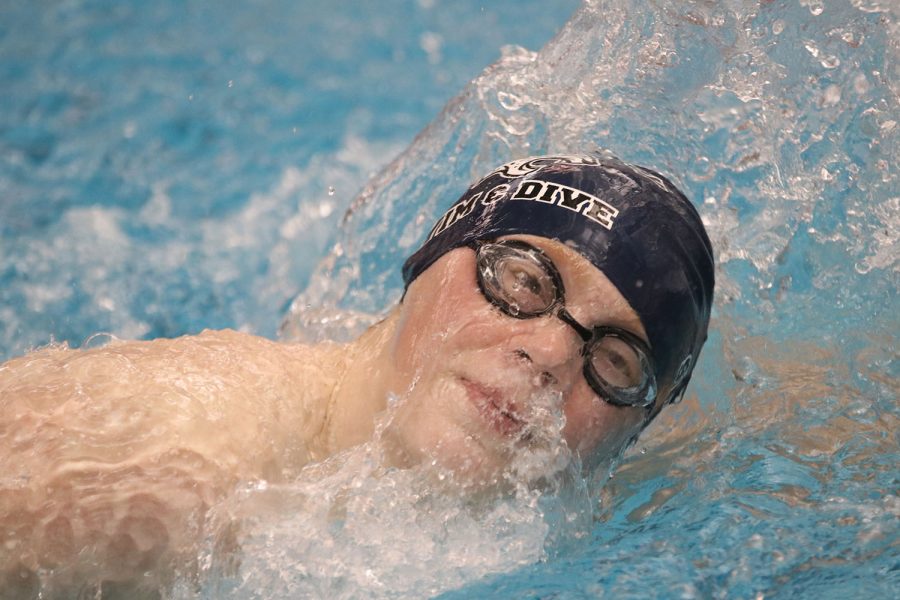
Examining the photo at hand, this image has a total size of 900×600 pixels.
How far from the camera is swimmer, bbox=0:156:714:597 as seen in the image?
191 centimetres

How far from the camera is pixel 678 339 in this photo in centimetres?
232

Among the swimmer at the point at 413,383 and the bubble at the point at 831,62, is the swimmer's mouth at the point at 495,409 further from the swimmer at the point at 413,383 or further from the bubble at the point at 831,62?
the bubble at the point at 831,62

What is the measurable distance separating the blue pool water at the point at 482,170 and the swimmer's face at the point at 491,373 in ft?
0.50

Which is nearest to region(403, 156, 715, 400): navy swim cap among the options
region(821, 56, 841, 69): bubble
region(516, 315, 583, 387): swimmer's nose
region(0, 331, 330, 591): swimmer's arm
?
region(516, 315, 583, 387): swimmer's nose

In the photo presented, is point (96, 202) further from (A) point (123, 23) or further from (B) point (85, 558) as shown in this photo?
(B) point (85, 558)

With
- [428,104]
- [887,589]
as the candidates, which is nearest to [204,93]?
[428,104]

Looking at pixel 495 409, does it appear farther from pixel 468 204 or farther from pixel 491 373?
pixel 468 204

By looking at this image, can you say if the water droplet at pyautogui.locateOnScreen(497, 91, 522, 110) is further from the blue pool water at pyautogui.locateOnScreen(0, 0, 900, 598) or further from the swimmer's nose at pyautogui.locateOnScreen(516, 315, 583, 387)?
the swimmer's nose at pyautogui.locateOnScreen(516, 315, 583, 387)

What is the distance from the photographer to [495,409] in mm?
2076

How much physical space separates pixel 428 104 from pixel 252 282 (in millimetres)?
1582

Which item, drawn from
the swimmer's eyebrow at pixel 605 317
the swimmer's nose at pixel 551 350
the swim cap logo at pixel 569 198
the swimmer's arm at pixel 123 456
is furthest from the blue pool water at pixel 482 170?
the swim cap logo at pixel 569 198

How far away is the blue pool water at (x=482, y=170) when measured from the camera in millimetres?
2123

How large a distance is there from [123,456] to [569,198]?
42.4 inches

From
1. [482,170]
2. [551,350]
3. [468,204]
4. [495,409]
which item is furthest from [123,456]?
[482,170]
